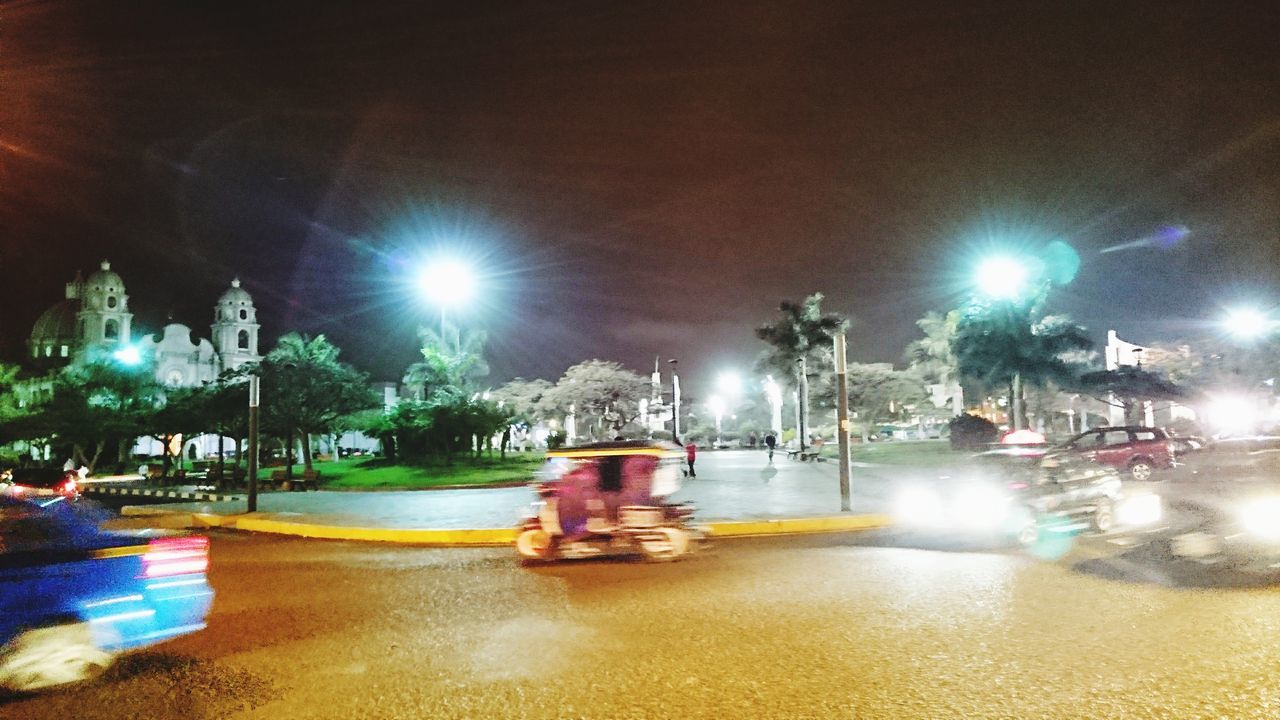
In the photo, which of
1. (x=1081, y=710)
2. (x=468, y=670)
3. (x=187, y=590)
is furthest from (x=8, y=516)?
(x=1081, y=710)

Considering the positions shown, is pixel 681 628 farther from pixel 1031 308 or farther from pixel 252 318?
pixel 252 318

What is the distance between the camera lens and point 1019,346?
1540 inches

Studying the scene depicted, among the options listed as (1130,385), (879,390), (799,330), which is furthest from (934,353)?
(1130,385)

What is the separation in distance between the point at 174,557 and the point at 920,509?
12.4 m

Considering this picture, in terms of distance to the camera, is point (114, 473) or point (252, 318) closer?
point (114, 473)

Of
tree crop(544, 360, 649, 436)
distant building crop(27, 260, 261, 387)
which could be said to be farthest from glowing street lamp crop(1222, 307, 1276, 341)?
distant building crop(27, 260, 261, 387)

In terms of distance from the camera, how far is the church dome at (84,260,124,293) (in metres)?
89.3

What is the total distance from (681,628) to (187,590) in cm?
388

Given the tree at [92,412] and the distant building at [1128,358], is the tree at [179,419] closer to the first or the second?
the tree at [92,412]

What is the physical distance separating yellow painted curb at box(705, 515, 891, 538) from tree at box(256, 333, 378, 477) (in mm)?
24592

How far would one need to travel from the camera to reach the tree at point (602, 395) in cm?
5950

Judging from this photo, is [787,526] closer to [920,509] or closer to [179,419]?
[920,509]

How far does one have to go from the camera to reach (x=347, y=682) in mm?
5789

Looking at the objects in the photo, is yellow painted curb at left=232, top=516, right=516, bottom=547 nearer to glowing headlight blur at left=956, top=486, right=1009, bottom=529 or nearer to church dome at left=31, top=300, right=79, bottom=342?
glowing headlight blur at left=956, top=486, right=1009, bottom=529
